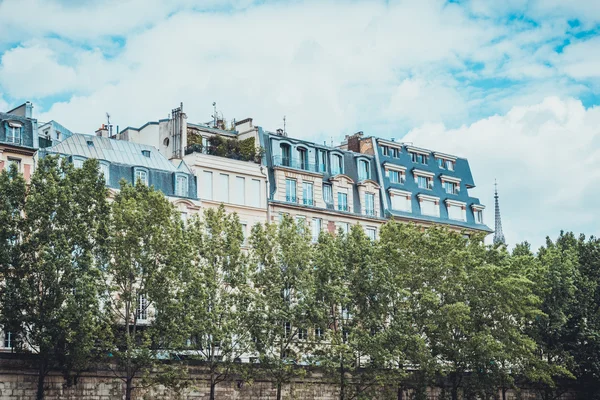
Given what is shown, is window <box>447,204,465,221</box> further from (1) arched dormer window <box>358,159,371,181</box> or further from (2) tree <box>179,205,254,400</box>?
(2) tree <box>179,205,254,400</box>

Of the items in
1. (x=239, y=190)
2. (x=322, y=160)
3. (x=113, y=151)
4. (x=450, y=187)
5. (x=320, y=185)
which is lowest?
(x=239, y=190)

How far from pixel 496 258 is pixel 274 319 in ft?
56.9

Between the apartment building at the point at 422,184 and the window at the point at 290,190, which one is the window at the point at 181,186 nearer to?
the window at the point at 290,190

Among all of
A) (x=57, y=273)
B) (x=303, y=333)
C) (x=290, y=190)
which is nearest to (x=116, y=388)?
(x=57, y=273)

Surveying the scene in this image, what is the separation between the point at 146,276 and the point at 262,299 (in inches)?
234

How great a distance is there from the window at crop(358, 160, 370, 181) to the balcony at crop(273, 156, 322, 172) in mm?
4412

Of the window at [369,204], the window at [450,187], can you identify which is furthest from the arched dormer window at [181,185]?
the window at [450,187]

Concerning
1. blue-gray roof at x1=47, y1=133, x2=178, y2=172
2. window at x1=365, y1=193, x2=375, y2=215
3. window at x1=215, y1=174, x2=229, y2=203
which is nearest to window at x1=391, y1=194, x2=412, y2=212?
window at x1=365, y1=193, x2=375, y2=215

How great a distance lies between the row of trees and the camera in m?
40.4

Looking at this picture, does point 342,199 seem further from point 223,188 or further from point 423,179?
point 223,188

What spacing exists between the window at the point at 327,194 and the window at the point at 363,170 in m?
3.74

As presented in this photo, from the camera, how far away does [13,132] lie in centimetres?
5028

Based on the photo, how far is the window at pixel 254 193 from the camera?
59.8 meters

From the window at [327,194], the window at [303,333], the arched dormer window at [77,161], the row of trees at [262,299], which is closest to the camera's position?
the row of trees at [262,299]
